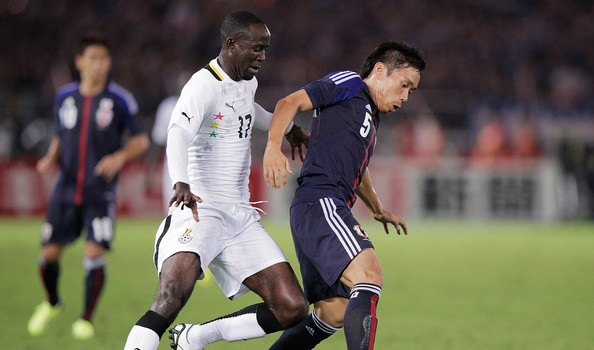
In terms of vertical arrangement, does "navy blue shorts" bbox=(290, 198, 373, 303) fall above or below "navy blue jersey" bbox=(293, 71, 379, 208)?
below

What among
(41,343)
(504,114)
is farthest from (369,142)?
(504,114)

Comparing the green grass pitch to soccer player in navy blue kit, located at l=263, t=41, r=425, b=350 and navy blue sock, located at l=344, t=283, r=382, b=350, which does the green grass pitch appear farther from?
navy blue sock, located at l=344, t=283, r=382, b=350

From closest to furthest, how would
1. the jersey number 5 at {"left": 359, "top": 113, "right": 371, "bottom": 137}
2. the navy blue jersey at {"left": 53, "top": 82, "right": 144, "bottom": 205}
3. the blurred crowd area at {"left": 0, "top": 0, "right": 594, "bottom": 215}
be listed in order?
1. the jersey number 5 at {"left": 359, "top": 113, "right": 371, "bottom": 137}
2. the navy blue jersey at {"left": 53, "top": 82, "right": 144, "bottom": 205}
3. the blurred crowd area at {"left": 0, "top": 0, "right": 594, "bottom": 215}

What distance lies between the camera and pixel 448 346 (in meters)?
7.17

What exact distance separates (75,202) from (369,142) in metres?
3.32

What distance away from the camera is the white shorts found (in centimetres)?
534

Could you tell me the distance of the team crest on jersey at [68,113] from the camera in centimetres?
829

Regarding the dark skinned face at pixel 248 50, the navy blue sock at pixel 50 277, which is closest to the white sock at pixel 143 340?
the dark skinned face at pixel 248 50

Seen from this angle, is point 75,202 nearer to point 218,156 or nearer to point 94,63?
point 94,63

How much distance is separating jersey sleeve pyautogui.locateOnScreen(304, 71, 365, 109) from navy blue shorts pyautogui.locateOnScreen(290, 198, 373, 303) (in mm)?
546

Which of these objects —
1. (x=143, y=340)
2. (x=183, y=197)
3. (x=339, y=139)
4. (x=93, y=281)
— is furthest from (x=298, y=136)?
(x=93, y=281)

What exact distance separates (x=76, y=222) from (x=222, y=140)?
9.91ft

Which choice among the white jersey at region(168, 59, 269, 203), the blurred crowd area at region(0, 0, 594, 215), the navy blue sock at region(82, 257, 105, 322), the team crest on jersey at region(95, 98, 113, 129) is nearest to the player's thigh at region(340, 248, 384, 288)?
the white jersey at region(168, 59, 269, 203)

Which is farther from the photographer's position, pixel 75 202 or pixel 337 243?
pixel 75 202
